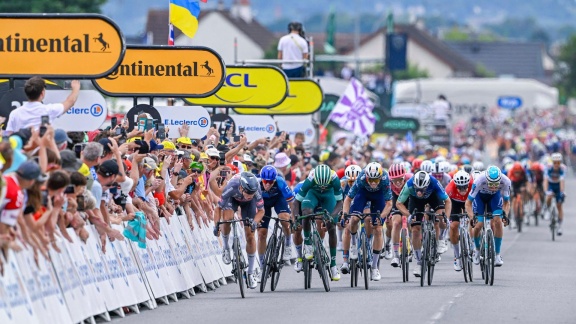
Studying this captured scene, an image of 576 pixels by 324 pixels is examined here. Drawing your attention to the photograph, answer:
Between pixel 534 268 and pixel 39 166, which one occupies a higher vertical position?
pixel 39 166

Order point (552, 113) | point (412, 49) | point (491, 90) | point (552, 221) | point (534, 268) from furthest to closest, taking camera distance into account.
Answer: 1. point (412, 49)
2. point (552, 113)
3. point (491, 90)
4. point (552, 221)
5. point (534, 268)

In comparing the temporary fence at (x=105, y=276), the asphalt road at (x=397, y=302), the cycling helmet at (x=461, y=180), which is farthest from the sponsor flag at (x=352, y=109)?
the temporary fence at (x=105, y=276)

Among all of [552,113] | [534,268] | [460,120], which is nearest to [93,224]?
[534,268]

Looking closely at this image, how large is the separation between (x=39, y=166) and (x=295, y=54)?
58.6 feet

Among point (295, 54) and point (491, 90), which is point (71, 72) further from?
point (491, 90)

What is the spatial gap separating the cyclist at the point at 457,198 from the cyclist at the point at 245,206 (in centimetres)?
342

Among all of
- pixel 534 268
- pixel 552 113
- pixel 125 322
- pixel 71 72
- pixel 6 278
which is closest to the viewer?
pixel 6 278

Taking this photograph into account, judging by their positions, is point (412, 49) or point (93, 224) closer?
point (93, 224)

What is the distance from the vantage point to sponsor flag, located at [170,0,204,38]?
78.4 feet

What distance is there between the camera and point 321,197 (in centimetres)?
1997

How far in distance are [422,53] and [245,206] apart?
124581 millimetres

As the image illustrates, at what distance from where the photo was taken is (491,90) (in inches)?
3381

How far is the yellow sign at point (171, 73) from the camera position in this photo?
21109 mm

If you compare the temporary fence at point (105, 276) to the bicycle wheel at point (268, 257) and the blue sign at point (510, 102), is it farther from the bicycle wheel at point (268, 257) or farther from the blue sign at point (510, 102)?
the blue sign at point (510, 102)
